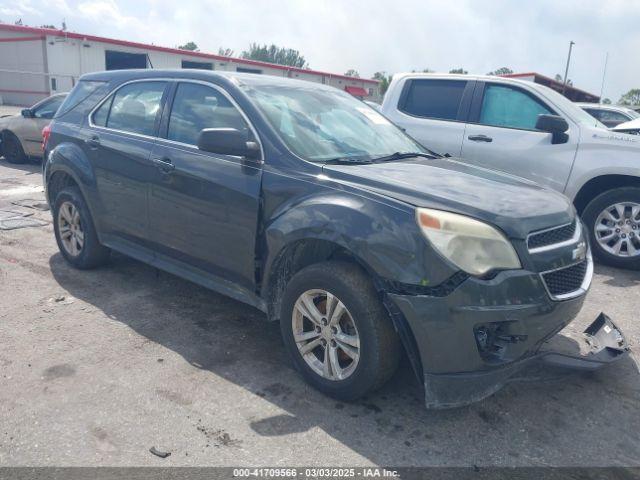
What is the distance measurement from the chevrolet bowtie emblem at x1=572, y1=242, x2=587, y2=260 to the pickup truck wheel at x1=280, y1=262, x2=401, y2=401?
113 centimetres

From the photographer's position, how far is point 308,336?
10.8ft

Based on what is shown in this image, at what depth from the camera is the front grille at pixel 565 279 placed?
293 centimetres

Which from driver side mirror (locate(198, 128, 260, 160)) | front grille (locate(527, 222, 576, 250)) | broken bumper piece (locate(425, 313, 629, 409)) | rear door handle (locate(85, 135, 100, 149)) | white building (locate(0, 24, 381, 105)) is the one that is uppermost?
white building (locate(0, 24, 381, 105))

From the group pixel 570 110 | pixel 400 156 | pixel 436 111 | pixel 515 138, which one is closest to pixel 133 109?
pixel 400 156

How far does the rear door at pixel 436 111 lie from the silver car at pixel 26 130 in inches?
289

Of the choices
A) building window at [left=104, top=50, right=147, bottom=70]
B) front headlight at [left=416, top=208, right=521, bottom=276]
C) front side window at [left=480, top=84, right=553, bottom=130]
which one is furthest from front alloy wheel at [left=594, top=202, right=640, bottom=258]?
building window at [left=104, top=50, right=147, bottom=70]

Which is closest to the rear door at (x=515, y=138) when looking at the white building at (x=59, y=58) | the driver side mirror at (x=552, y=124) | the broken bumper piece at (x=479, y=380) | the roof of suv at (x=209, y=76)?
the driver side mirror at (x=552, y=124)

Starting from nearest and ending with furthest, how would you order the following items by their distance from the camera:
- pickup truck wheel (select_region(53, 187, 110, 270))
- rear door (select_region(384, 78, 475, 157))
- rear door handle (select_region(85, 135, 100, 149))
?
1. rear door handle (select_region(85, 135, 100, 149))
2. pickup truck wheel (select_region(53, 187, 110, 270))
3. rear door (select_region(384, 78, 475, 157))

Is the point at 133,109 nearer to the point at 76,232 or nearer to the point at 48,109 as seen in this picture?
the point at 76,232

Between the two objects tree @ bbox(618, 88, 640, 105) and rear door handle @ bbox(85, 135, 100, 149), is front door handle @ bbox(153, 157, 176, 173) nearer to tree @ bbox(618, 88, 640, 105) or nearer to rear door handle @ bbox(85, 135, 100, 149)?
rear door handle @ bbox(85, 135, 100, 149)

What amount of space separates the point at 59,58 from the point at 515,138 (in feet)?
88.8

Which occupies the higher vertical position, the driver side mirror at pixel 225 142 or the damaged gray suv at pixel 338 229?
the driver side mirror at pixel 225 142

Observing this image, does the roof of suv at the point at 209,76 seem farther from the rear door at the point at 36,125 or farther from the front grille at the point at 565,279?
the rear door at the point at 36,125

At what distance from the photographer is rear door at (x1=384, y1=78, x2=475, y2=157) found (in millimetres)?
6676
